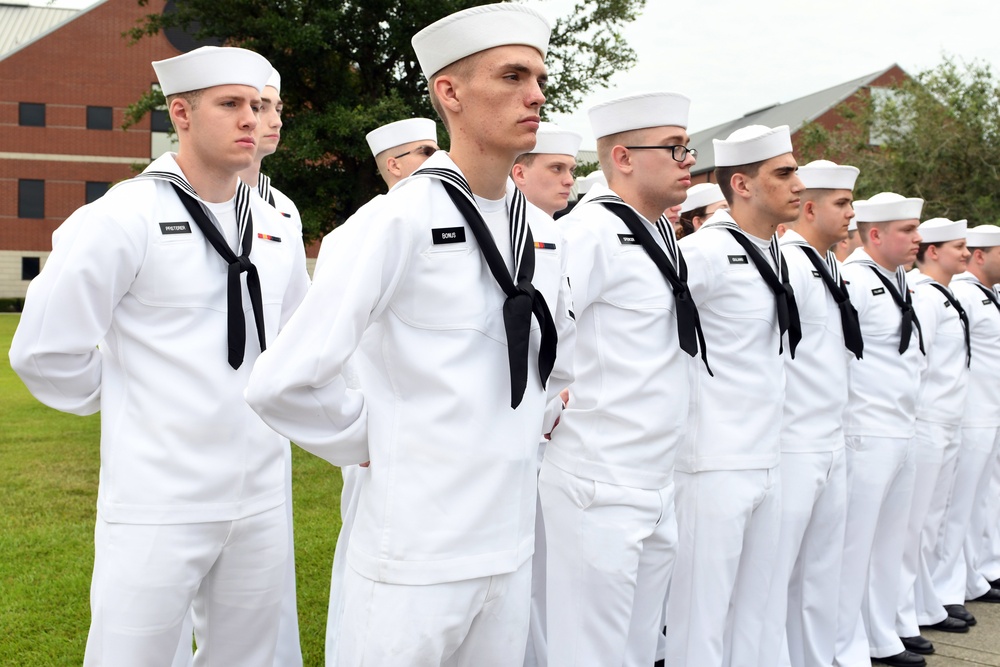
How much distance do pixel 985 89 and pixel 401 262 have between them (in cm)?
1956

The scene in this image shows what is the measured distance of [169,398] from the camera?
3273 mm

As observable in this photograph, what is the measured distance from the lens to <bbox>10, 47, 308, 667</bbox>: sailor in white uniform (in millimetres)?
3221

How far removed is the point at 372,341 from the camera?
262 centimetres

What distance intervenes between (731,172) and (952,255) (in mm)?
3274

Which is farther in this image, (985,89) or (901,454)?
(985,89)

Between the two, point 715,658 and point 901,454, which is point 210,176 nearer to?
point 715,658

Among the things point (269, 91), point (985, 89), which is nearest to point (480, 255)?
point (269, 91)

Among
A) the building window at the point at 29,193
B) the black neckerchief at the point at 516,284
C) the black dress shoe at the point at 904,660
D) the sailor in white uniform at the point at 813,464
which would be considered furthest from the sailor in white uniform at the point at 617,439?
the building window at the point at 29,193

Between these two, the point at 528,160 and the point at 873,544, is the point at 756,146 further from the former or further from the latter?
the point at 873,544

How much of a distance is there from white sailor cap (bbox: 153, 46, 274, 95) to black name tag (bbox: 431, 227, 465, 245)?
5.12 ft

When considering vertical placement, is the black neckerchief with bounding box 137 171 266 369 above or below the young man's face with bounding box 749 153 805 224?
below

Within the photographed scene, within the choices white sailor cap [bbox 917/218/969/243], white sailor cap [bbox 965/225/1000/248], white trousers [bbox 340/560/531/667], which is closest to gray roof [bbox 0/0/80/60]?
white sailor cap [bbox 965/225/1000/248]

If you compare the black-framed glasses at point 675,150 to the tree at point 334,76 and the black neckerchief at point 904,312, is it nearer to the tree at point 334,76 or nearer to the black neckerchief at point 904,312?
the black neckerchief at point 904,312

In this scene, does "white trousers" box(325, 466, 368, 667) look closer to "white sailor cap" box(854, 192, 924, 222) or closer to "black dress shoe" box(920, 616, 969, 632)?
"white sailor cap" box(854, 192, 924, 222)
